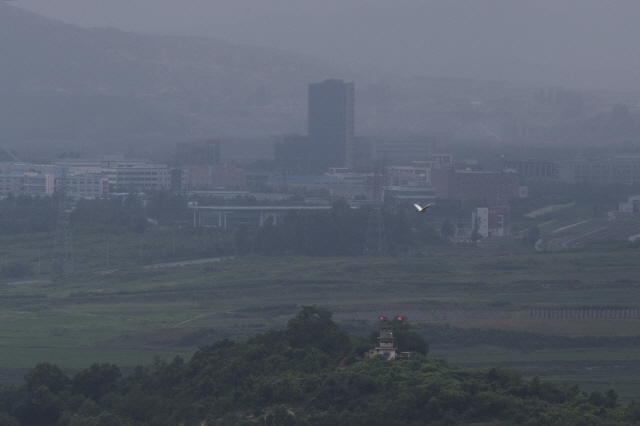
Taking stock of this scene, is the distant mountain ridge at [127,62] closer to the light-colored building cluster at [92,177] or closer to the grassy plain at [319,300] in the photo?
the light-colored building cluster at [92,177]

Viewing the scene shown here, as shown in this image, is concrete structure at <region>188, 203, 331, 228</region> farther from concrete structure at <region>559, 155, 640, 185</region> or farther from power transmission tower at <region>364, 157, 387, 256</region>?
concrete structure at <region>559, 155, 640, 185</region>

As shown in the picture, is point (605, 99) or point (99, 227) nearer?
point (99, 227)

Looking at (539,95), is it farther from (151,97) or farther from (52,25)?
(52,25)

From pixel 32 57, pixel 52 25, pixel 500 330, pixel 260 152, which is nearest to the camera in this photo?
pixel 500 330

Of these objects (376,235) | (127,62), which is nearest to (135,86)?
(127,62)

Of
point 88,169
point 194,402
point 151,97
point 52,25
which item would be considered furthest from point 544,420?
point 52,25

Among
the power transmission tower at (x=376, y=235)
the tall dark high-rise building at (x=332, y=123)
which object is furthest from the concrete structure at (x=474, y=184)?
the tall dark high-rise building at (x=332, y=123)
